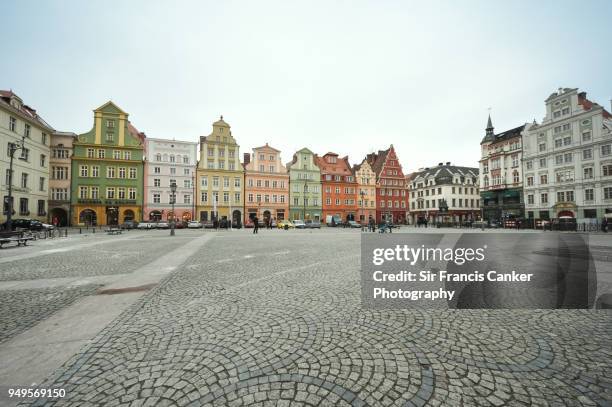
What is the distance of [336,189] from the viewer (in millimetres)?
58781

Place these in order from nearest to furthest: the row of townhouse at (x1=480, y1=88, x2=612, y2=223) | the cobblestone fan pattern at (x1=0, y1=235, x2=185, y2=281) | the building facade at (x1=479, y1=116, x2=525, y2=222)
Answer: the cobblestone fan pattern at (x1=0, y1=235, x2=185, y2=281)
the row of townhouse at (x1=480, y1=88, x2=612, y2=223)
the building facade at (x1=479, y1=116, x2=525, y2=222)

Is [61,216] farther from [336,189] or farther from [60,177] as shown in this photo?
[336,189]

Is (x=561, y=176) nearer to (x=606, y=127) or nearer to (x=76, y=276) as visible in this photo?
(x=606, y=127)

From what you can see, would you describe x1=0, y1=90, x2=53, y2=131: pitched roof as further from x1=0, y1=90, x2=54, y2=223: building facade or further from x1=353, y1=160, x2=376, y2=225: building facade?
x1=353, y1=160, x2=376, y2=225: building facade

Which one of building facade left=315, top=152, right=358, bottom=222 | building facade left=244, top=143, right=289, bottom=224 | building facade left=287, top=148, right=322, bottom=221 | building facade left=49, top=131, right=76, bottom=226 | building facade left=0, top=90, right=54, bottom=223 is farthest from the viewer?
building facade left=315, top=152, right=358, bottom=222

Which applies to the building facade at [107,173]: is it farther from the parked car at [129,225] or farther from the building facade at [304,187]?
the building facade at [304,187]

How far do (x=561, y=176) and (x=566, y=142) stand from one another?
17.1 feet

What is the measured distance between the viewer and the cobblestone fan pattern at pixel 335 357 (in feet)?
8.04

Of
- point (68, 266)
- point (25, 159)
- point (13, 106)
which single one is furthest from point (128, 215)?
point (68, 266)

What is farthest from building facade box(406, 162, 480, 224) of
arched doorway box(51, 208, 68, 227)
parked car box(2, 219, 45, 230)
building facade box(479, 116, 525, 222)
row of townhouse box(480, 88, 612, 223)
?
arched doorway box(51, 208, 68, 227)

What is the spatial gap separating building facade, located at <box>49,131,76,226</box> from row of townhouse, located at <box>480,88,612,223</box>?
2833 inches

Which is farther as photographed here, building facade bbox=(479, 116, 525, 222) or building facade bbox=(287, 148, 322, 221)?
building facade bbox=(287, 148, 322, 221)

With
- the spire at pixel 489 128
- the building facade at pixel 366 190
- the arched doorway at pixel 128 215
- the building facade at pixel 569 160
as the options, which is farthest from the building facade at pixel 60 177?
the spire at pixel 489 128

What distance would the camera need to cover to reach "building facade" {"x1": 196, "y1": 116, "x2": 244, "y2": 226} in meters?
47.8
